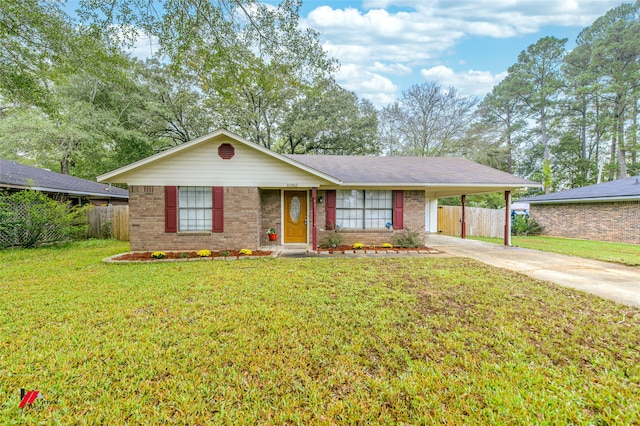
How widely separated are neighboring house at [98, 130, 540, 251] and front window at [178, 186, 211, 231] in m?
0.03

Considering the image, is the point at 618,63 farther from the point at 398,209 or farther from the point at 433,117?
the point at 398,209

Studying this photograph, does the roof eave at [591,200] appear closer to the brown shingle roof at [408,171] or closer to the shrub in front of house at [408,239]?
the brown shingle roof at [408,171]

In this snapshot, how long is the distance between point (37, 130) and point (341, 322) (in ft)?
75.5

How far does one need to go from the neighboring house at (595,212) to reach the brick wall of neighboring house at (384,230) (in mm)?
10294

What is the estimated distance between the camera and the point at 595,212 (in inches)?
568

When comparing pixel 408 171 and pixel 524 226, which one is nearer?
→ pixel 408 171

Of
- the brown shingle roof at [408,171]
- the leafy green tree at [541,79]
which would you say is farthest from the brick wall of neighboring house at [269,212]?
the leafy green tree at [541,79]

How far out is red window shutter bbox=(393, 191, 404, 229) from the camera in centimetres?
1045

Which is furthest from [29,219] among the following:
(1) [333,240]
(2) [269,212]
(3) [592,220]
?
(3) [592,220]

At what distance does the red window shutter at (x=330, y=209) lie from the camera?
10.3 m

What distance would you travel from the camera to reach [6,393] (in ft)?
8.00

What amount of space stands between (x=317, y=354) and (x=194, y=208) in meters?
7.75

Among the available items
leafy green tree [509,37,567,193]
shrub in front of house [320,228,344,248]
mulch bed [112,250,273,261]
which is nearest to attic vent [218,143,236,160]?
mulch bed [112,250,273,261]

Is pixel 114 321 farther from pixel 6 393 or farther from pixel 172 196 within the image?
pixel 172 196
